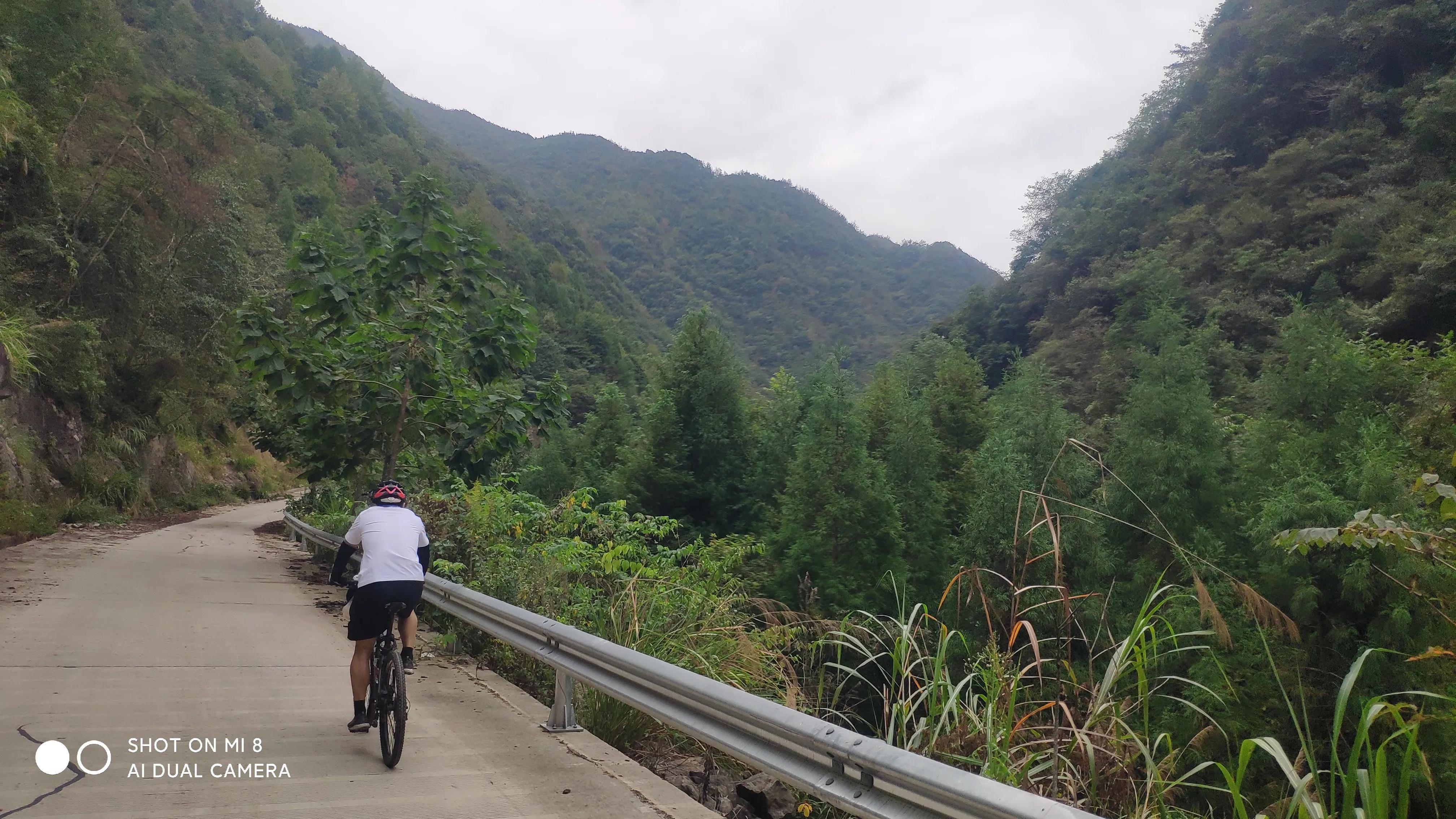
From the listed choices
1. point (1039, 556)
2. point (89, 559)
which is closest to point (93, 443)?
point (89, 559)

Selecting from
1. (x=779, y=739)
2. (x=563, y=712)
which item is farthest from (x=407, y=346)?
(x=779, y=739)

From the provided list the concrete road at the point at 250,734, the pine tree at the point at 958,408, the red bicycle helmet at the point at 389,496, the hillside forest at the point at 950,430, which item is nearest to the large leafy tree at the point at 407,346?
the hillside forest at the point at 950,430

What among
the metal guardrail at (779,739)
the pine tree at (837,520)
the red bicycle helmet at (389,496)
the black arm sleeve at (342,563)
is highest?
the red bicycle helmet at (389,496)

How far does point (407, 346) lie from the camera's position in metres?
11.9

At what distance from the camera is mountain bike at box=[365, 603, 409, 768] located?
465 cm

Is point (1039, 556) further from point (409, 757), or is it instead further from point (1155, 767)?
point (409, 757)

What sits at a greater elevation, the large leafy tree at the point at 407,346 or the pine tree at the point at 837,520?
the large leafy tree at the point at 407,346

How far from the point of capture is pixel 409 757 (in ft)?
15.9

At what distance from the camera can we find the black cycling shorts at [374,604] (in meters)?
5.19

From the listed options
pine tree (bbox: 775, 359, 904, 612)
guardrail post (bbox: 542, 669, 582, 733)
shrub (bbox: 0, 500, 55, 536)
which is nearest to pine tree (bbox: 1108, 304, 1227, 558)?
pine tree (bbox: 775, 359, 904, 612)

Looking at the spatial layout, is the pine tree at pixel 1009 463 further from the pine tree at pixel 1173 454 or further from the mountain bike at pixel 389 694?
the mountain bike at pixel 389 694

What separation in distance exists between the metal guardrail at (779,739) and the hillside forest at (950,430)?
0.39 metres

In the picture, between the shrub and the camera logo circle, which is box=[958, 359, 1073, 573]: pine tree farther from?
the shrub

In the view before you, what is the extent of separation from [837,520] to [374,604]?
2489cm
